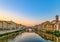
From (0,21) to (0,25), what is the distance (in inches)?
161

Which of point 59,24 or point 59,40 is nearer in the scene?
point 59,40

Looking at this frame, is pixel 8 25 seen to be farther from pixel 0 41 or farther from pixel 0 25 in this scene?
pixel 0 41

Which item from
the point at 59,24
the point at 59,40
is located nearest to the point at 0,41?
the point at 59,40

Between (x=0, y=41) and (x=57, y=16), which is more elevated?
(x=57, y=16)


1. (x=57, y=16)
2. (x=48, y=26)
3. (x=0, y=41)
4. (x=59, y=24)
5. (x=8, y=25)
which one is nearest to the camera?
(x=0, y=41)

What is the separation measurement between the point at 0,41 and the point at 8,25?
77.6 metres

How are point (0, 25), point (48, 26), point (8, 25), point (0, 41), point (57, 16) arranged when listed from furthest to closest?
point (8, 25), point (0, 25), point (48, 26), point (57, 16), point (0, 41)

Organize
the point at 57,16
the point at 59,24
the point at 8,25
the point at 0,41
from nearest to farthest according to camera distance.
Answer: the point at 0,41, the point at 59,24, the point at 57,16, the point at 8,25

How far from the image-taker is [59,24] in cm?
5119

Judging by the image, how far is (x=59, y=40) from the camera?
2133 centimetres

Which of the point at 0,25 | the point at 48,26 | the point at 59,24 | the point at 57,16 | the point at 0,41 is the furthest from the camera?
the point at 0,25

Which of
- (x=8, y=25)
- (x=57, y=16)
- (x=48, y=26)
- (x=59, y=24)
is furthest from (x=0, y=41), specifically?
(x=8, y=25)

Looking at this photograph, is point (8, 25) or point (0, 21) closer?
point (0, 21)

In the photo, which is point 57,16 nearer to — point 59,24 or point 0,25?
point 59,24
